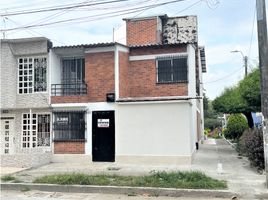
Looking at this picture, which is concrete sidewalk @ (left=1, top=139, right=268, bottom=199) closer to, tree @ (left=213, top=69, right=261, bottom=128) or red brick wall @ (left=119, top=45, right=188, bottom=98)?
tree @ (left=213, top=69, right=261, bottom=128)

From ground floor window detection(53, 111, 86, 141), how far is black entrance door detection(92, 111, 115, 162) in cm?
71

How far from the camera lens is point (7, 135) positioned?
20.8m

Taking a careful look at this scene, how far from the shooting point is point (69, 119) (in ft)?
62.6

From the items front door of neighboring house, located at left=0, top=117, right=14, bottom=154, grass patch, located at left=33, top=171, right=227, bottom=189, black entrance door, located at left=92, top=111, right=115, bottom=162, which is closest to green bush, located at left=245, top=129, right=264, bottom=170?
grass patch, located at left=33, top=171, right=227, bottom=189

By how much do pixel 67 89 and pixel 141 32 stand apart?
8.06 meters

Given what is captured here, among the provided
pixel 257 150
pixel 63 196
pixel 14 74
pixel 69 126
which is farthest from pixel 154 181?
pixel 14 74

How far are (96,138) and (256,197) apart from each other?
31.5 ft

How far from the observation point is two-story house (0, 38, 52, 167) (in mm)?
19703

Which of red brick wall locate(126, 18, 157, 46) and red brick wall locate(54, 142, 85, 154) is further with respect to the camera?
red brick wall locate(126, 18, 157, 46)

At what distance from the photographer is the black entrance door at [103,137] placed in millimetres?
18203

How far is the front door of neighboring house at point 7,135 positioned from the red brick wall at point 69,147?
321 centimetres

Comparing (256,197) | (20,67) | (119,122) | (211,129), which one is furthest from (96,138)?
(211,129)

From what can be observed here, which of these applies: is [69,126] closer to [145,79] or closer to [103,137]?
[103,137]

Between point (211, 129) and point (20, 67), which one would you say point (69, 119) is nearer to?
Result: point (20, 67)
